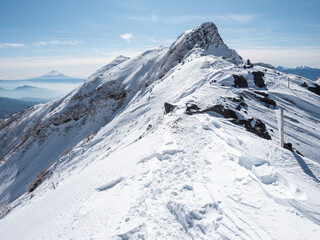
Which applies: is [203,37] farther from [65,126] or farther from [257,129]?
[65,126]

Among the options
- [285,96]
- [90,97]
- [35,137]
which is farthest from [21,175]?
[285,96]

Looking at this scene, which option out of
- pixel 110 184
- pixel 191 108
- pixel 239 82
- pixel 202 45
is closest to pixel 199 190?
pixel 110 184

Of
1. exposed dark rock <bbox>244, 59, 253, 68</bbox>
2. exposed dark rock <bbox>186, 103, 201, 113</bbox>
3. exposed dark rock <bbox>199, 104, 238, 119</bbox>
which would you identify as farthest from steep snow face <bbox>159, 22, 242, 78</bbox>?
exposed dark rock <bbox>199, 104, 238, 119</bbox>

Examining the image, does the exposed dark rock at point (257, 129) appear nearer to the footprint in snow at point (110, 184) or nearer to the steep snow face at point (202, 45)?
the footprint in snow at point (110, 184)

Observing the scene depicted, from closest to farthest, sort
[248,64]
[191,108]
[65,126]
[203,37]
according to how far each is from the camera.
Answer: [191,108] → [248,64] → [65,126] → [203,37]

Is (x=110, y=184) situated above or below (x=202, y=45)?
below

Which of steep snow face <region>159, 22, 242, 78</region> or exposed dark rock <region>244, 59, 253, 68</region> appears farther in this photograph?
steep snow face <region>159, 22, 242, 78</region>

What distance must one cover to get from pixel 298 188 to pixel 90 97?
202 feet

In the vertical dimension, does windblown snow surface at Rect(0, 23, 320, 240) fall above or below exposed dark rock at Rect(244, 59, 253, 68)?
below

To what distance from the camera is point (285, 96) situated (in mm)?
23312

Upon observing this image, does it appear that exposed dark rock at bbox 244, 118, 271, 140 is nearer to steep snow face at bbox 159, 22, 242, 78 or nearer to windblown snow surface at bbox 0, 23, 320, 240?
windblown snow surface at bbox 0, 23, 320, 240

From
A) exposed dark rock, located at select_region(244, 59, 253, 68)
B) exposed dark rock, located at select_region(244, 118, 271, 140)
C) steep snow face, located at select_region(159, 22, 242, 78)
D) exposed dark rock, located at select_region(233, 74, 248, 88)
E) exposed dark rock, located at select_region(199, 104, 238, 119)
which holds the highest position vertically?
steep snow face, located at select_region(159, 22, 242, 78)

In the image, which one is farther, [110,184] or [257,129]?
[257,129]

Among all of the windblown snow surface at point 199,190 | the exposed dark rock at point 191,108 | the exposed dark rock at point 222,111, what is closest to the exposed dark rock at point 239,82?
the windblown snow surface at point 199,190
